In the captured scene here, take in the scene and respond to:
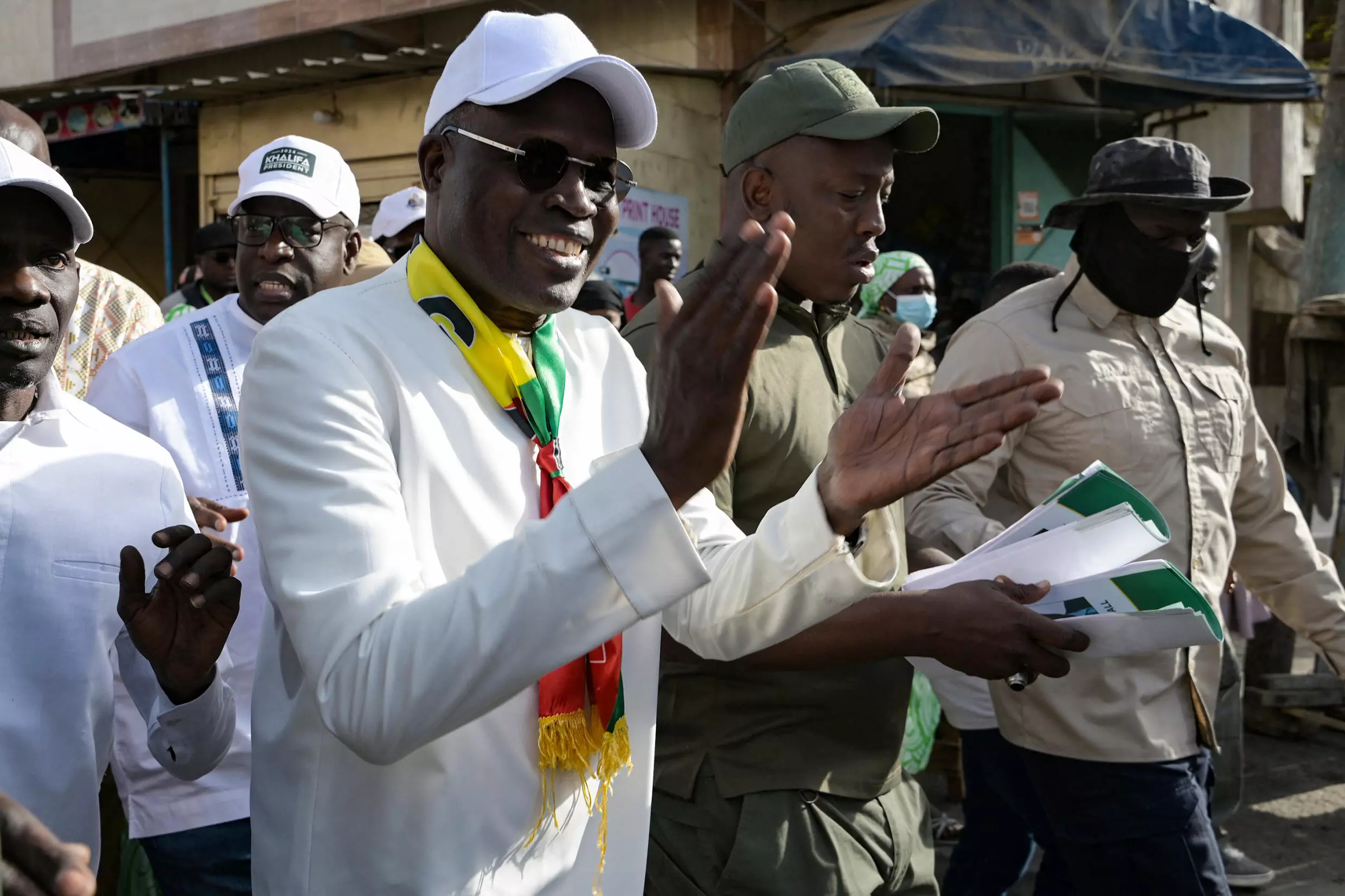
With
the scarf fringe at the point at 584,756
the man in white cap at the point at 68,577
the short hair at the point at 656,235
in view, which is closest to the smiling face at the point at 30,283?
the man in white cap at the point at 68,577

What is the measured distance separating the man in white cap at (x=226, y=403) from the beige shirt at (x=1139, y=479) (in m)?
1.78

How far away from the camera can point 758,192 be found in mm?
3281

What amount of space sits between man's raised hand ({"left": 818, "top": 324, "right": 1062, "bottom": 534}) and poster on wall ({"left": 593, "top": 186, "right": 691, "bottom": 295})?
8772 mm

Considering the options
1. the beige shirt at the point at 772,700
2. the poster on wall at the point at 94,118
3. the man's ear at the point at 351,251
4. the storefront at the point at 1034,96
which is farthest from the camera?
the poster on wall at the point at 94,118

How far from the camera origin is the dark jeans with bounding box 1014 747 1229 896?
3.53 m

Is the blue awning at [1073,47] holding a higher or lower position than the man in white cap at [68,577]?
higher

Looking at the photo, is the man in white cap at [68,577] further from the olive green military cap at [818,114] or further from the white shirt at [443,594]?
the olive green military cap at [818,114]

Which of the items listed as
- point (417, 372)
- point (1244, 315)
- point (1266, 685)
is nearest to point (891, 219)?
point (1244, 315)

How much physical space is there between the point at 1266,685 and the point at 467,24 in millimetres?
8760

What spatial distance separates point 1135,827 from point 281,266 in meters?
2.78

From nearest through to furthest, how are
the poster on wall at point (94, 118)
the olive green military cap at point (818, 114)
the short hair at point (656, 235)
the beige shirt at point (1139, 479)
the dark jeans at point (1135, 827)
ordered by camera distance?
the olive green military cap at point (818, 114) < the dark jeans at point (1135, 827) < the beige shirt at point (1139, 479) < the short hair at point (656, 235) < the poster on wall at point (94, 118)

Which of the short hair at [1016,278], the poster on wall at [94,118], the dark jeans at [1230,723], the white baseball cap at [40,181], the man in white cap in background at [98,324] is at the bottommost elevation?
the dark jeans at [1230,723]

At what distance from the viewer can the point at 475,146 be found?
218 centimetres

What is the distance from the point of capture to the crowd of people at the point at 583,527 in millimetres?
1757
